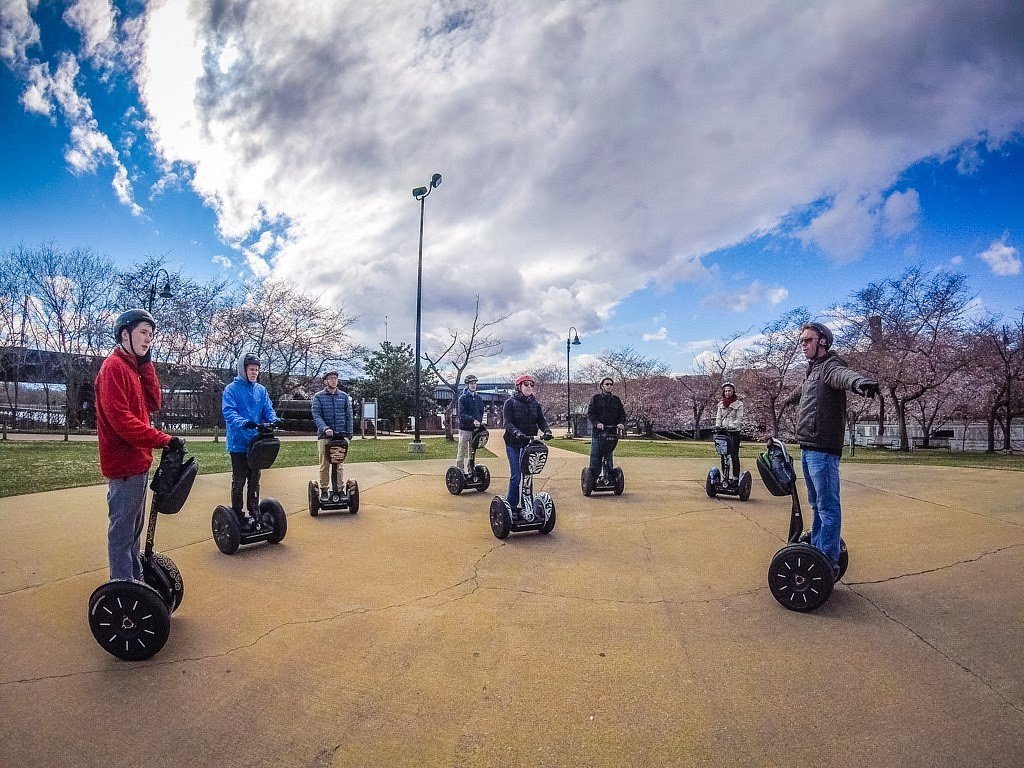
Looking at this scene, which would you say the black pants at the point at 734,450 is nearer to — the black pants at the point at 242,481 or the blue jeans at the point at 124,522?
the black pants at the point at 242,481

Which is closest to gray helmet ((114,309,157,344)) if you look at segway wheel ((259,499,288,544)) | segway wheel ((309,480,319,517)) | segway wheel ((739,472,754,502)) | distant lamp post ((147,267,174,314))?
segway wheel ((259,499,288,544))

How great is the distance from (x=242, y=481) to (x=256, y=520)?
46cm

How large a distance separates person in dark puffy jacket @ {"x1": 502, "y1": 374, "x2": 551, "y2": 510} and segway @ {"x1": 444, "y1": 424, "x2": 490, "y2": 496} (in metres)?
2.83

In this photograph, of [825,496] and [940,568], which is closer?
[825,496]

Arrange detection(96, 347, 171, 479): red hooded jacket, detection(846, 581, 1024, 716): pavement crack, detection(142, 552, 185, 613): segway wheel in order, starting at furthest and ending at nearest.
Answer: detection(142, 552, 185, 613): segway wheel < detection(96, 347, 171, 479): red hooded jacket < detection(846, 581, 1024, 716): pavement crack

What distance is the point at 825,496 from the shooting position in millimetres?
3904

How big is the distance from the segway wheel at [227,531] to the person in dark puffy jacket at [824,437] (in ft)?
16.9

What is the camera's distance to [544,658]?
3.14m

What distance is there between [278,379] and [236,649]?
1305 inches

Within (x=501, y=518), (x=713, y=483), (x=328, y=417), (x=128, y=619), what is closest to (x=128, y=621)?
(x=128, y=619)

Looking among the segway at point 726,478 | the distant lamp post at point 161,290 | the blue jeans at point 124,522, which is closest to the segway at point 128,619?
the blue jeans at point 124,522

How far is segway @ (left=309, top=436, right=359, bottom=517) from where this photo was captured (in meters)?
7.25

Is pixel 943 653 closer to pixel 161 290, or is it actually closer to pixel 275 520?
pixel 275 520

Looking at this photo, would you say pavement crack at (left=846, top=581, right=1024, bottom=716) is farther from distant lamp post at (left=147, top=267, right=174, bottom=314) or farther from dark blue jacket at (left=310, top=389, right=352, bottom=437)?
distant lamp post at (left=147, top=267, right=174, bottom=314)
